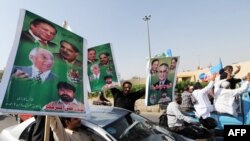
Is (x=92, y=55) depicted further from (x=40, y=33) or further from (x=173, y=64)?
(x=40, y=33)

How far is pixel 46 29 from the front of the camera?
10.6 feet

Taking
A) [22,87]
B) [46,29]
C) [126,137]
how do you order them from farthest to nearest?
1. [126,137]
2. [46,29]
3. [22,87]

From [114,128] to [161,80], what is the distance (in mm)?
2457

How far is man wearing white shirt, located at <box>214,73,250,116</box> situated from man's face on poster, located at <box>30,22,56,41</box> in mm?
4603

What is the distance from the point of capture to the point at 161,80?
20.9ft

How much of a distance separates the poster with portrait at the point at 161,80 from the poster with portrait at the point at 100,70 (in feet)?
2.72

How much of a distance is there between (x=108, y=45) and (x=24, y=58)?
3960 millimetres

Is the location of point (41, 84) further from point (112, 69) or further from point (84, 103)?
point (112, 69)

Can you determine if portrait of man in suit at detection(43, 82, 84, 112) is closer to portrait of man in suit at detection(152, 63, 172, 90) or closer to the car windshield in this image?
the car windshield

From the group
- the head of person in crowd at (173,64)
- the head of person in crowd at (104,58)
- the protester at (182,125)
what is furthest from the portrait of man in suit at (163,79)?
the head of person in crowd at (104,58)

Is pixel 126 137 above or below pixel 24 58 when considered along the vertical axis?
below

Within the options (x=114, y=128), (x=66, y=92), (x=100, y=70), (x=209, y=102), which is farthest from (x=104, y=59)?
(x=66, y=92)

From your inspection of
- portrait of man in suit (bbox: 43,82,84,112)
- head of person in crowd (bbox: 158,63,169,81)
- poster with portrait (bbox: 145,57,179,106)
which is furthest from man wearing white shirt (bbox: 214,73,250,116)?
portrait of man in suit (bbox: 43,82,84,112)

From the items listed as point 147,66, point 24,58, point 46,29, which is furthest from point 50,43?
point 147,66
